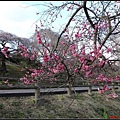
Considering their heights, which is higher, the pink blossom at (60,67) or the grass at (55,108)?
the pink blossom at (60,67)

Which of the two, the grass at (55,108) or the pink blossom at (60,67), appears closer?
the pink blossom at (60,67)

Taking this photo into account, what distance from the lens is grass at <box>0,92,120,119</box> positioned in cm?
672

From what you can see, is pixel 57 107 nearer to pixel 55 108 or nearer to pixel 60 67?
pixel 55 108

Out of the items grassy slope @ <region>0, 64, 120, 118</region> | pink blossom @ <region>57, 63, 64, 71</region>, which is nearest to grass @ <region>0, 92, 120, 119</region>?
grassy slope @ <region>0, 64, 120, 118</region>

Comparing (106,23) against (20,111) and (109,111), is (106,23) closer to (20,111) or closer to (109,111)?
(20,111)

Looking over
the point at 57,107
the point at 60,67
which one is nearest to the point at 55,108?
the point at 57,107

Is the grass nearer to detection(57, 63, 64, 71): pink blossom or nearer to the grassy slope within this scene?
the grassy slope

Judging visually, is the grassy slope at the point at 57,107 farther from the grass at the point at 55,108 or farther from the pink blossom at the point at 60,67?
the pink blossom at the point at 60,67

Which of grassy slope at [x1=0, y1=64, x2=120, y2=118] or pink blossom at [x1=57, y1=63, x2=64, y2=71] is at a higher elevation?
pink blossom at [x1=57, y1=63, x2=64, y2=71]

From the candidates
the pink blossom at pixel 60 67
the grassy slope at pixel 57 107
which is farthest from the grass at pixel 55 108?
the pink blossom at pixel 60 67

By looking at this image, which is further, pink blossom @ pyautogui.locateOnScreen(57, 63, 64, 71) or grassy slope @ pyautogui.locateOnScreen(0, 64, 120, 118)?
grassy slope @ pyautogui.locateOnScreen(0, 64, 120, 118)

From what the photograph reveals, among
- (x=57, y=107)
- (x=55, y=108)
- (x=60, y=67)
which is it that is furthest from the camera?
(x=57, y=107)

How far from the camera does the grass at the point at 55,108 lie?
6.72 meters

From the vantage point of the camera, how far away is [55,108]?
768 centimetres
